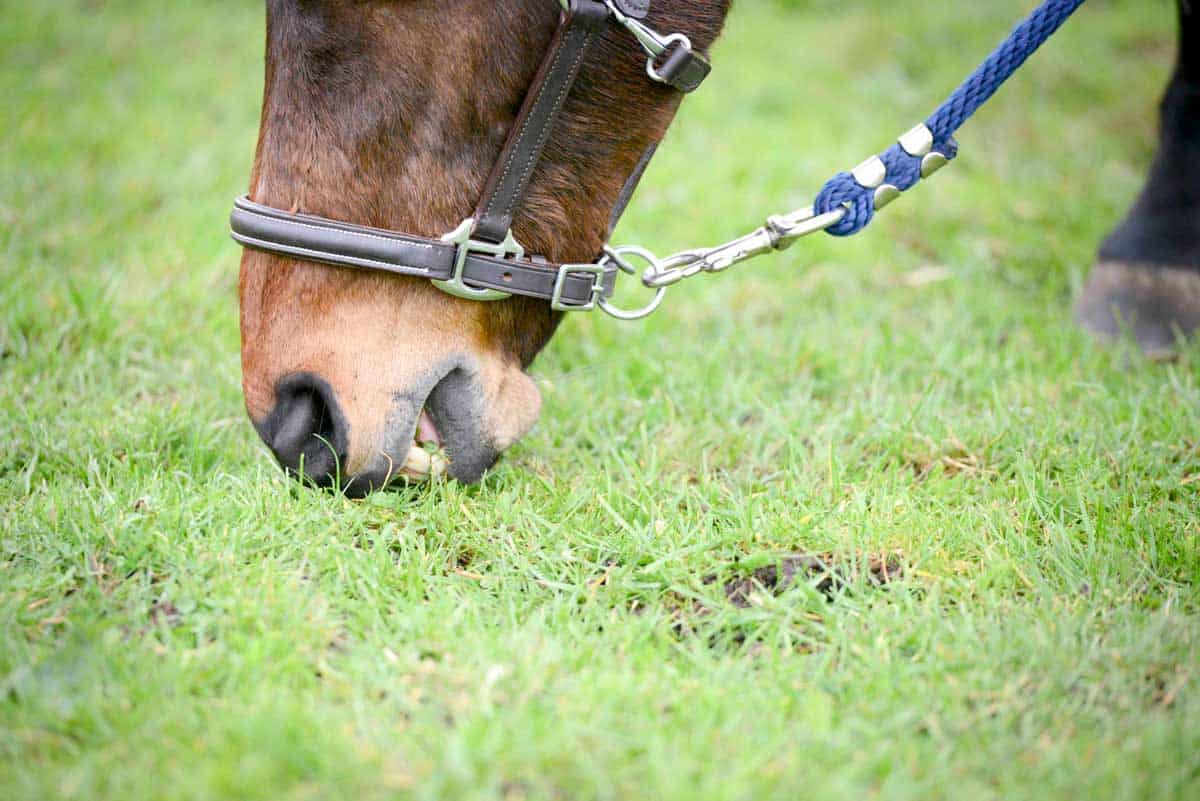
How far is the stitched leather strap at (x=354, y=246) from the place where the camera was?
1.81m

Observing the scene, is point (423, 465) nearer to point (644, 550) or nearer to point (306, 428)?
point (306, 428)

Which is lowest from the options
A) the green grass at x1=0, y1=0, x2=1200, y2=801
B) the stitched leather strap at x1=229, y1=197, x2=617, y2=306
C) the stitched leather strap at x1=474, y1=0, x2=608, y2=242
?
the green grass at x1=0, y1=0, x2=1200, y2=801

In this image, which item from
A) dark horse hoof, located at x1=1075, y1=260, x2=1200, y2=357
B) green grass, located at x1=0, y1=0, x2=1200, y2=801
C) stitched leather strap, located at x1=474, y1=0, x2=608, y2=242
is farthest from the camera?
dark horse hoof, located at x1=1075, y1=260, x2=1200, y2=357

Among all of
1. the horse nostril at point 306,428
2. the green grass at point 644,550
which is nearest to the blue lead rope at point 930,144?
the green grass at point 644,550

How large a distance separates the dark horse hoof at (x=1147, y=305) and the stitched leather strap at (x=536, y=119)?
197 centimetres

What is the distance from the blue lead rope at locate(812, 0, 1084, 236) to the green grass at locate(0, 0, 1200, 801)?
1.90 feet

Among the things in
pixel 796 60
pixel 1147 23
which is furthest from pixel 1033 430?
pixel 1147 23

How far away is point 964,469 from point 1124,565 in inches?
19.1

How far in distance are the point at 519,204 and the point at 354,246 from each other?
0.32 metres

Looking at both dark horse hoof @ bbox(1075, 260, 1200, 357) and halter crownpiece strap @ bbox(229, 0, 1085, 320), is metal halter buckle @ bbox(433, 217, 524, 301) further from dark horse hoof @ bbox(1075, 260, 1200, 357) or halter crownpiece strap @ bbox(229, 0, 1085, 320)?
dark horse hoof @ bbox(1075, 260, 1200, 357)

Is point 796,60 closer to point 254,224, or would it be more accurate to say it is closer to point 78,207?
point 78,207

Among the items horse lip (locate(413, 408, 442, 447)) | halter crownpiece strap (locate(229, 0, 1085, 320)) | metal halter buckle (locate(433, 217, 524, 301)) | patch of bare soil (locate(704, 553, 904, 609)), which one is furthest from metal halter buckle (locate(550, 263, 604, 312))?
patch of bare soil (locate(704, 553, 904, 609))

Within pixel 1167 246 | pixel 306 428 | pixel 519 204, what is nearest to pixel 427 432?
pixel 306 428

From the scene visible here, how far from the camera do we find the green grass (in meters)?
1.42
